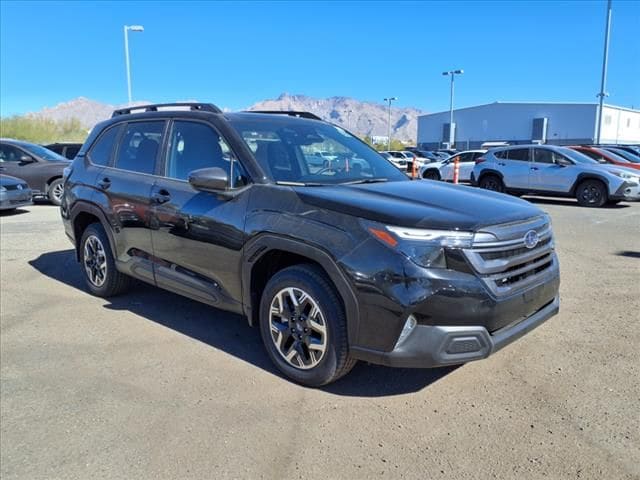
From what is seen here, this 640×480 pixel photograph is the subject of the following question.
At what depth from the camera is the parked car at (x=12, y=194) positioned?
37.7 feet

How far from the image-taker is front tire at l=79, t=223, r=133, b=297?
17.3 feet

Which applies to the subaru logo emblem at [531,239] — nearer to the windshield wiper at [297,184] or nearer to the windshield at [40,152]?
the windshield wiper at [297,184]

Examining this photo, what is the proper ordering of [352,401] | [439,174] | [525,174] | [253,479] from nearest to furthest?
[253,479]
[352,401]
[525,174]
[439,174]

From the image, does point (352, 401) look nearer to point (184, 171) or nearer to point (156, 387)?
point (156, 387)

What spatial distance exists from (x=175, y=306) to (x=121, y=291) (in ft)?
2.17

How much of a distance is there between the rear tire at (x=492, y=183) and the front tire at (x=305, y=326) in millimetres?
13361

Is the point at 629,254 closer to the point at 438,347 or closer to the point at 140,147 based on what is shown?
the point at 438,347

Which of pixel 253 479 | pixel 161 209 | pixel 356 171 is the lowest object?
pixel 253 479

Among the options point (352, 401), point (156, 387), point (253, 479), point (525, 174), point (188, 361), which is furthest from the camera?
point (525, 174)

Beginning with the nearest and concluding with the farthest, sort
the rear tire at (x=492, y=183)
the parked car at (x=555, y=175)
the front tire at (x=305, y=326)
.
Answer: the front tire at (x=305, y=326), the parked car at (x=555, y=175), the rear tire at (x=492, y=183)

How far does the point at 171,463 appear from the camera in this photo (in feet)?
9.06

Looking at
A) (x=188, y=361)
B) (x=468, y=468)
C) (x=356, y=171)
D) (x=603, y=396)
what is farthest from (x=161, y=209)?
(x=603, y=396)

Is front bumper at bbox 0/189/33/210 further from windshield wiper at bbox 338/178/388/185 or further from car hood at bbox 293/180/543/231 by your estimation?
car hood at bbox 293/180/543/231

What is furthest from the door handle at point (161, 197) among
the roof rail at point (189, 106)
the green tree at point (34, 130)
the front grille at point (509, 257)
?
the green tree at point (34, 130)
